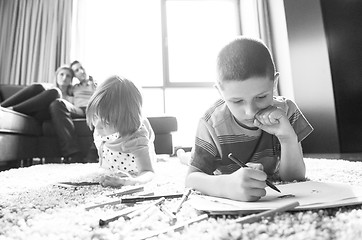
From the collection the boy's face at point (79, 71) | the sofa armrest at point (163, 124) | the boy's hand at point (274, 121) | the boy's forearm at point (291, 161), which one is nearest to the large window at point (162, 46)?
the boy's face at point (79, 71)

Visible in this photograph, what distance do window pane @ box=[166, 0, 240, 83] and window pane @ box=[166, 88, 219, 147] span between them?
168mm

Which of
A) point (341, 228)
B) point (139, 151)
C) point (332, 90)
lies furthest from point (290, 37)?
point (341, 228)

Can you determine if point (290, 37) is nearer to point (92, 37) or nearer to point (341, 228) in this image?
point (92, 37)

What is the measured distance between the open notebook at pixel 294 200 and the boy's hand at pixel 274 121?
0.42 ft

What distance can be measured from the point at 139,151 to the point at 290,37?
2215 millimetres

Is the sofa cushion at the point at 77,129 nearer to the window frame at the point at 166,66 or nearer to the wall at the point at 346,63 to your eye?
the window frame at the point at 166,66

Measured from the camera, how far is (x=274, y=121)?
2.07 feet

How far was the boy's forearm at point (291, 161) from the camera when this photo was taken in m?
0.71

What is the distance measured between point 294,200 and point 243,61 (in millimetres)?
289

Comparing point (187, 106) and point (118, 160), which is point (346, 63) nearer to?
point (118, 160)

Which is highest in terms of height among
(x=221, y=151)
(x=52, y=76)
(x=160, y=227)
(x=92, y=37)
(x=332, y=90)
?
(x=92, y=37)

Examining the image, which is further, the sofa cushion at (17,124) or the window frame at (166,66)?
the window frame at (166,66)

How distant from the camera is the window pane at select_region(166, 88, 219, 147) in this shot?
385 cm

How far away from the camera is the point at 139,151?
1049 millimetres
